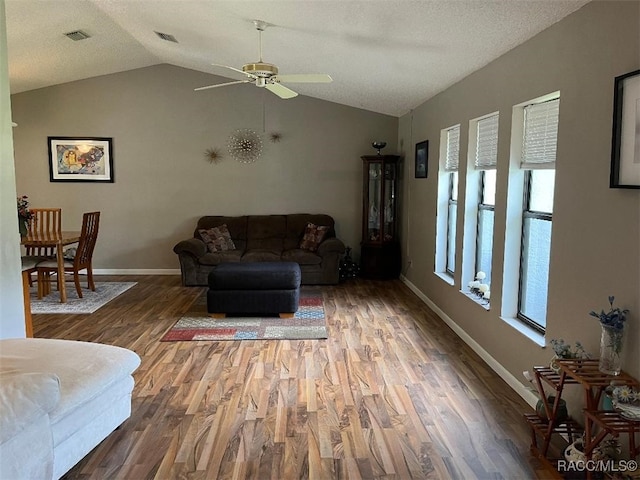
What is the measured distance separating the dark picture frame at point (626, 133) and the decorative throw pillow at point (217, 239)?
17.6 ft

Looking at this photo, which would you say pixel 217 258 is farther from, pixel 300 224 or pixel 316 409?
pixel 316 409

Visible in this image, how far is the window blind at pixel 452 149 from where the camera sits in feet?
16.5

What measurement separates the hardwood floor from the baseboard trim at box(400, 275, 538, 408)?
0.06 metres

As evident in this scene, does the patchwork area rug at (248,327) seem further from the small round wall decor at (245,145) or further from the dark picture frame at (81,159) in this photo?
the dark picture frame at (81,159)

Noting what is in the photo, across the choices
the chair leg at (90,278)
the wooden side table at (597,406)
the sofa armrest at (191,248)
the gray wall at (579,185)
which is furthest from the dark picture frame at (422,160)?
the chair leg at (90,278)

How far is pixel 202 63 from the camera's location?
6.71 metres

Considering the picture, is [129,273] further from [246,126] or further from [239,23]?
[239,23]

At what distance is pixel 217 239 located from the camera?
6957 millimetres

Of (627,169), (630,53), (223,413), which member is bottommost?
(223,413)

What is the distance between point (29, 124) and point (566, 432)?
7678 millimetres

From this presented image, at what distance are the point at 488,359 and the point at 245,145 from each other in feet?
16.1

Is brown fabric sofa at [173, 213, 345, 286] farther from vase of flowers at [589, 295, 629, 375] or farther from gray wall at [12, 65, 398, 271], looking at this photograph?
vase of flowers at [589, 295, 629, 375]

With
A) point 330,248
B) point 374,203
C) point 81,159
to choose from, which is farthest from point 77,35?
point 374,203

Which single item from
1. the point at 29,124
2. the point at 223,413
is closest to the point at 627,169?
the point at 223,413
